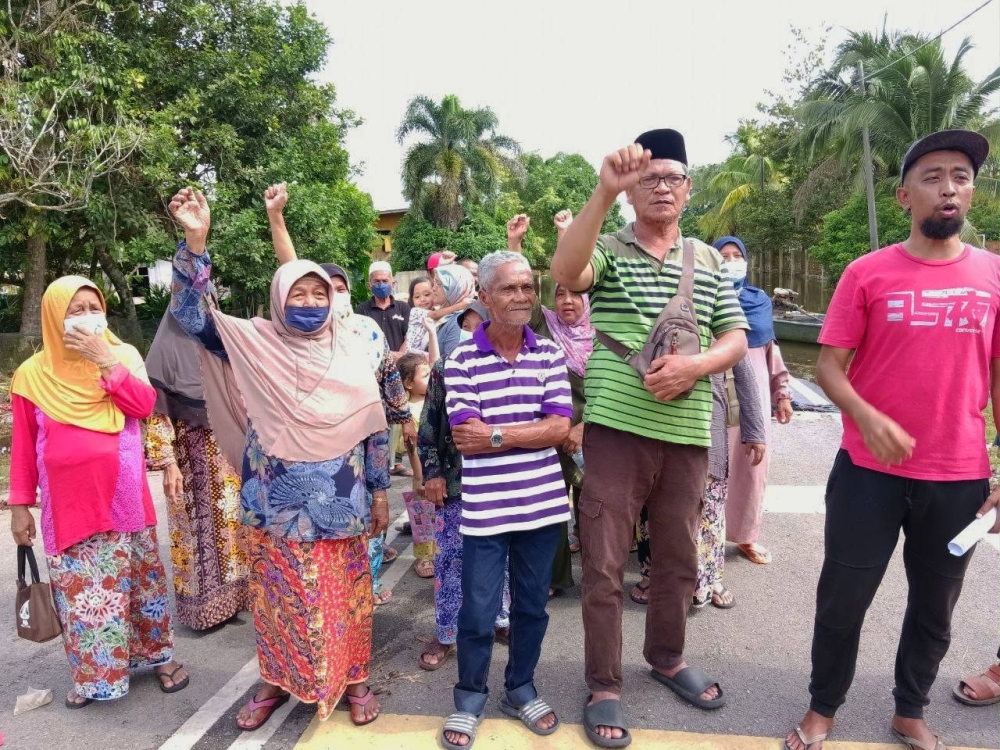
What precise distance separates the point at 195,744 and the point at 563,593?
2.11 metres

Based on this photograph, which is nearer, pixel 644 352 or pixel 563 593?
pixel 644 352

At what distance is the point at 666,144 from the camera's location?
2754 mm

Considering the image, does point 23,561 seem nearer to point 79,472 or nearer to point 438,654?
point 79,472

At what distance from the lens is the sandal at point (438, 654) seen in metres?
3.39

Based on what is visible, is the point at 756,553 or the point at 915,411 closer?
the point at 915,411

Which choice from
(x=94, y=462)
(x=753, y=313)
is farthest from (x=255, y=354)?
(x=753, y=313)

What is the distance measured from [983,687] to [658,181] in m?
2.50

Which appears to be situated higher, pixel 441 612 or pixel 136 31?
pixel 136 31

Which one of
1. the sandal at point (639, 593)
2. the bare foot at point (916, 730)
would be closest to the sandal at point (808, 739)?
the bare foot at point (916, 730)

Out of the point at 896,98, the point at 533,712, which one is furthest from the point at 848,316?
the point at 896,98

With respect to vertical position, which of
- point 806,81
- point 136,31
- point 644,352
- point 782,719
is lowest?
point 782,719

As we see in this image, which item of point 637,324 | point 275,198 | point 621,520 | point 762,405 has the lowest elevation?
point 621,520

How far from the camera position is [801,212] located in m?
29.7

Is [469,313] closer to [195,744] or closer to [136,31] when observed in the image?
[195,744]
